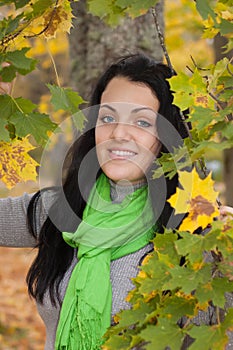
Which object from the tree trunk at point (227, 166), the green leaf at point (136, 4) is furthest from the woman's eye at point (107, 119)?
the tree trunk at point (227, 166)

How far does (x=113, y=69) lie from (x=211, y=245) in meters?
1.21

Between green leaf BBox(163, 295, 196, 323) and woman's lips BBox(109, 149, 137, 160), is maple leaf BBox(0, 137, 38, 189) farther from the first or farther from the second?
green leaf BBox(163, 295, 196, 323)

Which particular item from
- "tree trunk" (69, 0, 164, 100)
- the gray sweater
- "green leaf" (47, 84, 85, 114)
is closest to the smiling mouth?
the gray sweater

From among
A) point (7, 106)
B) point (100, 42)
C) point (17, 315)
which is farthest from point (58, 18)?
point (17, 315)

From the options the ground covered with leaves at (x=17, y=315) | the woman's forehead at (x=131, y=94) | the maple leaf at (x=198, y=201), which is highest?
the maple leaf at (x=198, y=201)

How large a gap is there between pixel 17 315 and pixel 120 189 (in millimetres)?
3707

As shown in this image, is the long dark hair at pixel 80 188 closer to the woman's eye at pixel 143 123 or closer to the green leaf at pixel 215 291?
the woman's eye at pixel 143 123

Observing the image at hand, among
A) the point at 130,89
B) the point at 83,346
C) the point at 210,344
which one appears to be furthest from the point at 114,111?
the point at 210,344

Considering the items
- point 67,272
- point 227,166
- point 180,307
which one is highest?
point 180,307

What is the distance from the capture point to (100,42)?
10.9 ft

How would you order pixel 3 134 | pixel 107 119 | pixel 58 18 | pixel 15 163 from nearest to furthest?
pixel 3 134 → pixel 58 18 → pixel 15 163 → pixel 107 119

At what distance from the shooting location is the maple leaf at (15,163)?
5.46 feet

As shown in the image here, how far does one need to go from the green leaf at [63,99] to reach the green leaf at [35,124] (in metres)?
0.05

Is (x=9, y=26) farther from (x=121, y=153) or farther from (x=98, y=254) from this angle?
(x=98, y=254)
